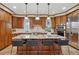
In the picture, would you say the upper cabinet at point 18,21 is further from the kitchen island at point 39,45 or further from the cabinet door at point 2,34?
the kitchen island at point 39,45

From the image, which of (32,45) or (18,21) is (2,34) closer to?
(18,21)

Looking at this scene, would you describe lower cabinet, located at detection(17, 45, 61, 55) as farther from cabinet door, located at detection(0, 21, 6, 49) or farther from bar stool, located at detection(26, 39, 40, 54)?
cabinet door, located at detection(0, 21, 6, 49)

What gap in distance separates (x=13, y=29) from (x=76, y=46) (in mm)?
3378

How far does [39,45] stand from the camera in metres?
6.01

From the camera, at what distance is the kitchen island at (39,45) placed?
18.9 feet

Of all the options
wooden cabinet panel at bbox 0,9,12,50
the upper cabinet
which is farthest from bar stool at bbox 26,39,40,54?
the upper cabinet

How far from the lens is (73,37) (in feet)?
24.8

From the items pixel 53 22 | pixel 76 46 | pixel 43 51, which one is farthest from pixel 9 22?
pixel 76 46

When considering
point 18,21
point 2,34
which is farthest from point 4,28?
point 18,21

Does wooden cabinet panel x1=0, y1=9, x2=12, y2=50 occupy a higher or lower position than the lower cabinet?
higher

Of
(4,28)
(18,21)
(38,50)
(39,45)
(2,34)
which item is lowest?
(38,50)

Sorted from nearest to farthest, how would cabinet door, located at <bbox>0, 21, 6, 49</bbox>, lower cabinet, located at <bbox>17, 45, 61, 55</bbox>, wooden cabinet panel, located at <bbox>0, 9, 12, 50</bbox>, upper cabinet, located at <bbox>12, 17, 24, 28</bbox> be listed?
1. lower cabinet, located at <bbox>17, 45, 61, 55</bbox>
2. cabinet door, located at <bbox>0, 21, 6, 49</bbox>
3. wooden cabinet panel, located at <bbox>0, 9, 12, 50</bbox>
4. upper cabinet, located at <bbox>12, 17, 24, 28</bbox>

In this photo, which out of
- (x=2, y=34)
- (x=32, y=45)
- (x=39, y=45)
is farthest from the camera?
(x=2, y=34)

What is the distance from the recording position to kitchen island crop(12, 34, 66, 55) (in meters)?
5.77
